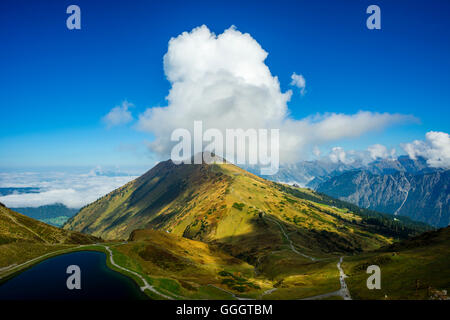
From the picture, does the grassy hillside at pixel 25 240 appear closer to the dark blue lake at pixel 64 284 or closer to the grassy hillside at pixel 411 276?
the dark blue lake at pixel 64 284

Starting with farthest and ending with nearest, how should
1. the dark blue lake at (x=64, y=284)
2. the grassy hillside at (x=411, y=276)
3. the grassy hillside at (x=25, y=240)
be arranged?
the grassy hillside at (x=25, y=240) → the dark blue lake at (x=64, y=284) → the grassy hillside at (x=411, y=276)

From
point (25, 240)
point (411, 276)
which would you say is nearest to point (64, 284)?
point (25, 240)

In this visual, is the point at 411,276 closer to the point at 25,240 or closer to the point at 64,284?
the point at 64,284

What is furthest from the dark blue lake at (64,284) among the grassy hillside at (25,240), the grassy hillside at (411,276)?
the grassy hillside at (411,276)

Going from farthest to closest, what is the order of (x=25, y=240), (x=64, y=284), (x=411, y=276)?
(x=25, y=240)
(x=411, y=276)
(x=64, y=284)
